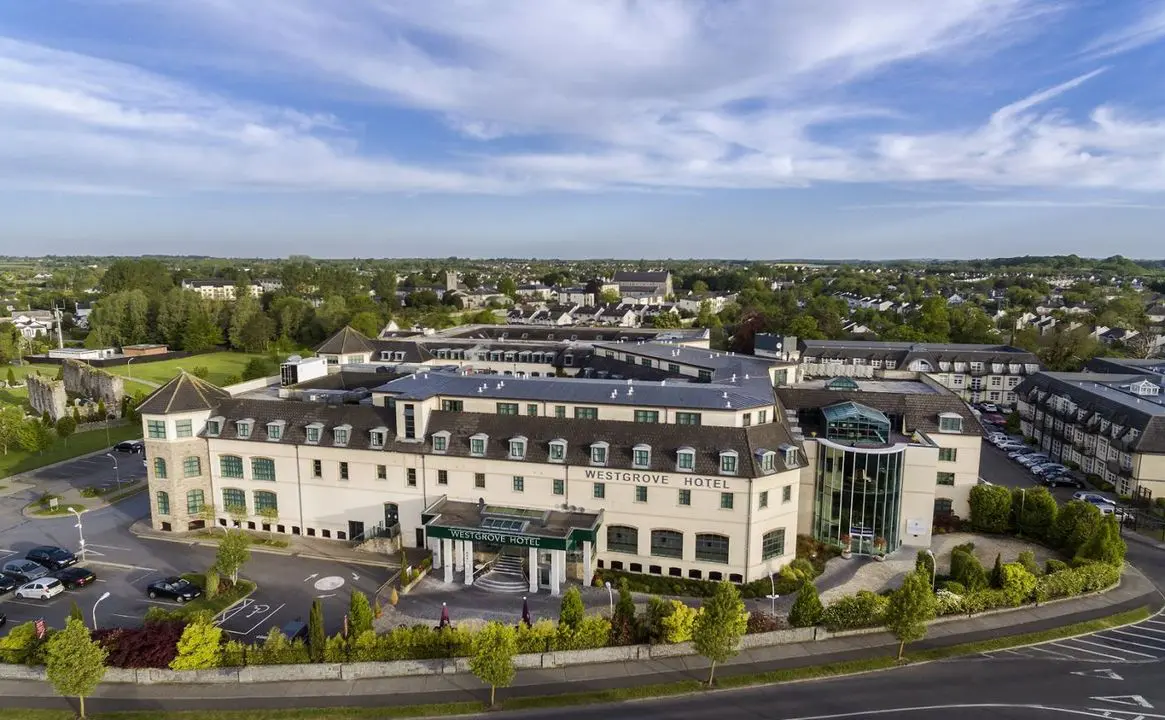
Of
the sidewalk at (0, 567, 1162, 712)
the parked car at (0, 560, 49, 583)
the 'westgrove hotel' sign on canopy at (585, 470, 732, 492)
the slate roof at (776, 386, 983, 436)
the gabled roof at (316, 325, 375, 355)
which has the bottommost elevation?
the sidewalk at (0, 567, 1162, 712)

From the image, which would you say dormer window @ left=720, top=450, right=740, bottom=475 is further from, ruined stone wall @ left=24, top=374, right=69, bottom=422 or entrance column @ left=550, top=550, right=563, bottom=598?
ruined stone wall @ left=24, top=374, right=69, bottom=422

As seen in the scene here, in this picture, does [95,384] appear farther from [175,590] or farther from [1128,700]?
[1128,700]

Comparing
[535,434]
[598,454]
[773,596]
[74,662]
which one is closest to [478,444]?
[535,434]

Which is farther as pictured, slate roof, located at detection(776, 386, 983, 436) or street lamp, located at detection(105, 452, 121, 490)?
street lamp, located at detection(105, 452, 121, 490)

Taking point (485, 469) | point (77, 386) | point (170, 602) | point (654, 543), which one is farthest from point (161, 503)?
point (77, 386)

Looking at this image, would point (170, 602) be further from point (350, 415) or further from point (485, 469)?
point (485, 469)

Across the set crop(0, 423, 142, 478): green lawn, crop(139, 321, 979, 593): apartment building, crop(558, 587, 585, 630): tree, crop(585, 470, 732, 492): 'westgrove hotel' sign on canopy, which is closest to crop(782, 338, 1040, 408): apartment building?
crop(139, 321, 979, 593): apartment building

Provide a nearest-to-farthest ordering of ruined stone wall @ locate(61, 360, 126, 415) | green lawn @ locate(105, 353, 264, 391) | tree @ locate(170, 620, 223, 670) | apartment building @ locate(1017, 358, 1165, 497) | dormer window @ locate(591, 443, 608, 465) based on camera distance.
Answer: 1. tree @ locate(170, 620, 223, 670)
2. dormer window @ locate(591, 443, 608, 465)
3. apartment building @ locate(1017, 358, 1165, 497)
4. ruined stone wall @ locate(61, 360, 126, 415)
5. green lawn @ locate(105, 353, 264, 391)
